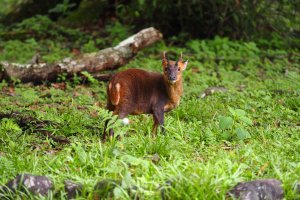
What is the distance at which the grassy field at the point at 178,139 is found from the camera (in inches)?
227

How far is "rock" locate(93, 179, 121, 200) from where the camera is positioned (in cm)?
555

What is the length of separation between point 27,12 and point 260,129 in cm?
990

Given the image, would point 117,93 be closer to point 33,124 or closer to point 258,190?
point 33,124

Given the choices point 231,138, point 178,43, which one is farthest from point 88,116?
Result: point 178,43

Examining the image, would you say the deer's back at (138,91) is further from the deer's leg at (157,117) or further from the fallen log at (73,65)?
the fallen log at (73,65)

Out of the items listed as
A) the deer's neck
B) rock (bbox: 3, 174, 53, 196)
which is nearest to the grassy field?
rock (bbox: 3, 174, 53, 196)

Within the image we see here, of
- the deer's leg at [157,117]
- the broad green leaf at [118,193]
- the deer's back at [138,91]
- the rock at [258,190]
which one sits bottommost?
the deer's leg at [157,117]

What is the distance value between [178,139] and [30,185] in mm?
2305

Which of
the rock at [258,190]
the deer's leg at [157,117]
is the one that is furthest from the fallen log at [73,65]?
the rock at [258,190]

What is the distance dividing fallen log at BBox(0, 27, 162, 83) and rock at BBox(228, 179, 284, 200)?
19.3 feet

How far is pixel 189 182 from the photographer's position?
552cm

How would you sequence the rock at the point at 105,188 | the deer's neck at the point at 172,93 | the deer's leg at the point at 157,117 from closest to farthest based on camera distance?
the rock at the point at 105,188
the deer's leg at the point at 157,117
the deer's neck at the point at 172,93

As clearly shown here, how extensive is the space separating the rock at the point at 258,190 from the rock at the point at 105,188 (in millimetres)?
1010

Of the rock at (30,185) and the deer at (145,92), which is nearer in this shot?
the rock at (30,185)
